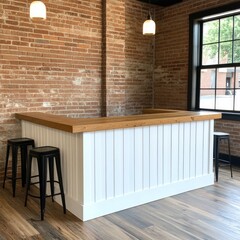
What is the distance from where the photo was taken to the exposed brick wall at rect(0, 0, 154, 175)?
423 cm

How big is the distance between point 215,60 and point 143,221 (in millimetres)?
3619

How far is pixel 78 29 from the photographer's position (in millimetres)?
4840

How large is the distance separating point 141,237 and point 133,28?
4.49 meters

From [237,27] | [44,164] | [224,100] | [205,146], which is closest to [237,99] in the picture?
[224,100]

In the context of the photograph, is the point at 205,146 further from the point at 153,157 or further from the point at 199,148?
the point at 153,157

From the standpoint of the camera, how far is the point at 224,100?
534cm

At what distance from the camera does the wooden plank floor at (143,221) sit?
106 inches

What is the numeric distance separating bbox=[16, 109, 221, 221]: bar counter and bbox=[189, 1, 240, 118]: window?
1.47 metres

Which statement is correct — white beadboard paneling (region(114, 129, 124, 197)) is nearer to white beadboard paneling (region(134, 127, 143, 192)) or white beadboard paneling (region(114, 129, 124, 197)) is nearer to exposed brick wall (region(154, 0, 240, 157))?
white beadboard paneling (region(134, 127, 143, 192))

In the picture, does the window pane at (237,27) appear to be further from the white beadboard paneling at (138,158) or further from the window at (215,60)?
the white beadboard paneling at (138,158)

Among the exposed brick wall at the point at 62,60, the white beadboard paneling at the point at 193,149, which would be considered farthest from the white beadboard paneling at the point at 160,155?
the exposed brick wall at the point at 62,60

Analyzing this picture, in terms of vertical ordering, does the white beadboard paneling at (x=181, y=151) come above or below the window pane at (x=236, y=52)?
below

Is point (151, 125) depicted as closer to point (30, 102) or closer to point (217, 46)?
point (30, 102)

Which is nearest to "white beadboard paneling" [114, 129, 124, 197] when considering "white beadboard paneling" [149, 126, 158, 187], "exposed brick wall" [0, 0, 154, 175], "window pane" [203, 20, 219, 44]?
"white beadboard paneling" [149, 126, 158, 187]
